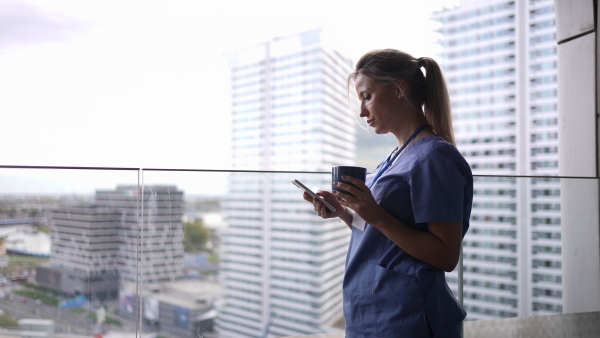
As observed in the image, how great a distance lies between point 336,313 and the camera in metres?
1.75

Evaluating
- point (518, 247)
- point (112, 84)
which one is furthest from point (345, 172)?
point (112, 84)

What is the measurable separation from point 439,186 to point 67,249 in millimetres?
1011

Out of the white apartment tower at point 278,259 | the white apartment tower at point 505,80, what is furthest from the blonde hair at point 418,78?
the white apartment tower at point 505,80

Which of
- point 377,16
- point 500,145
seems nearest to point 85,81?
point 377,16

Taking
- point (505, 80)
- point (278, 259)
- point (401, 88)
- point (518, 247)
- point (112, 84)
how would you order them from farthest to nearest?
point (112, 84) → point (505, 80) → point (518, 247) → point (278, 259) → point (401, 88)

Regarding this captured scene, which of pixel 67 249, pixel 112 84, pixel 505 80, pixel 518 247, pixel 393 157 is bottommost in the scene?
pixel 518 247

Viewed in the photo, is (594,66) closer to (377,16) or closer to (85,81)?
(85,81)

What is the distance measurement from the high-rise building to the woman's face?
0.69 metres

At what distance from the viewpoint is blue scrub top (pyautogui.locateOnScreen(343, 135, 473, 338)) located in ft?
3.11

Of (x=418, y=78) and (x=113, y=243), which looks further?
(x=113, y=243)

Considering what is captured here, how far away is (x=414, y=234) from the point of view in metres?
0.94

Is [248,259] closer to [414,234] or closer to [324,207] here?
[324,207]

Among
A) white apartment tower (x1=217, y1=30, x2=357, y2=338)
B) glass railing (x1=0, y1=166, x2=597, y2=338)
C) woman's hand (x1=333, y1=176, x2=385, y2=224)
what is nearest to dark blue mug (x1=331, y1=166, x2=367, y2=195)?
woman's hand (x1=333, y1=176, x2=385, y2=224)

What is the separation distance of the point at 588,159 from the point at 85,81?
41970mm
